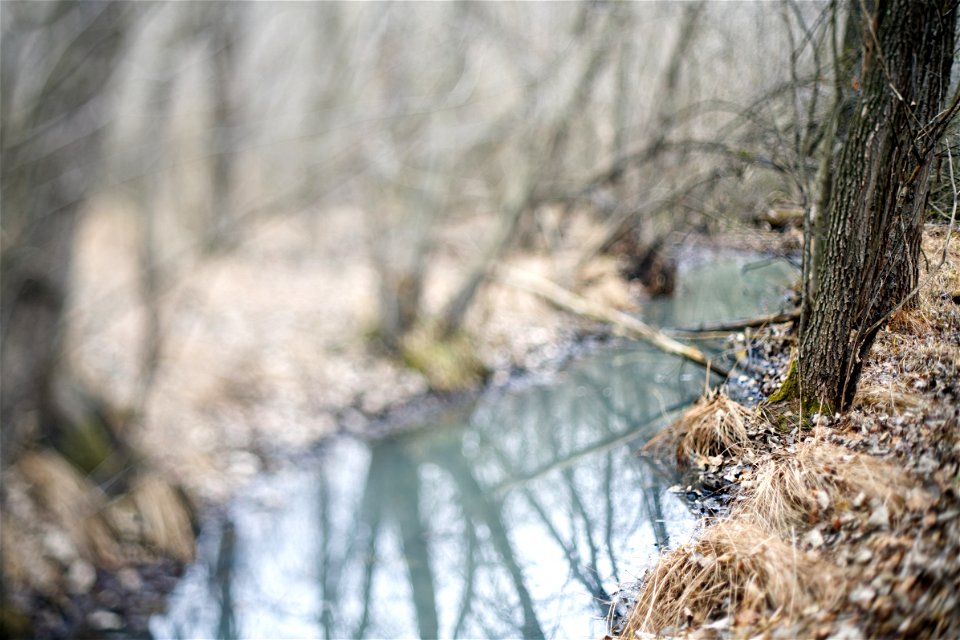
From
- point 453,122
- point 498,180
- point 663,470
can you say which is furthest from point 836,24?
point 498,180

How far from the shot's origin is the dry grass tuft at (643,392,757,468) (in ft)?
12.7

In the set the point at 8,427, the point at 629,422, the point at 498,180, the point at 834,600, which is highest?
the point at 498,180

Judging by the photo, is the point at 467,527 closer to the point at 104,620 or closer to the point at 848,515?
the point at 104,620

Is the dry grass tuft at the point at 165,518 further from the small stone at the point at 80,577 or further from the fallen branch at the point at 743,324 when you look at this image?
the fallen branch at the point at 743,324

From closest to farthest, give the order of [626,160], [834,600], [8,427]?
1. [834,600]
2. [8,427]
3. [626,160]

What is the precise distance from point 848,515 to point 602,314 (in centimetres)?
593

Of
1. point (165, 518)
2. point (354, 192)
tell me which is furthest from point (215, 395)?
point (354, 192)

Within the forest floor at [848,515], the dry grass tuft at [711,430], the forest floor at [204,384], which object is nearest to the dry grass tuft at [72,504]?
the forest floor at [204,384]

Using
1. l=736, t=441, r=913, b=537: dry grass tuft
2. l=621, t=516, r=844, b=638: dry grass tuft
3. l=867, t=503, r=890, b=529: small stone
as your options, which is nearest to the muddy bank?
l=736, t=441, r=913, b=537: dry grass tuft

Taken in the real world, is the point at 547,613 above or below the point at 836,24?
below

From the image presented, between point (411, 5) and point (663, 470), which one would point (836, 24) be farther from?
point (411, 5)

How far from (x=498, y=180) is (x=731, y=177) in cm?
945

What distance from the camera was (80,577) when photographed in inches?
Answer: 247

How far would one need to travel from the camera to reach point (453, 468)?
26.9ft
